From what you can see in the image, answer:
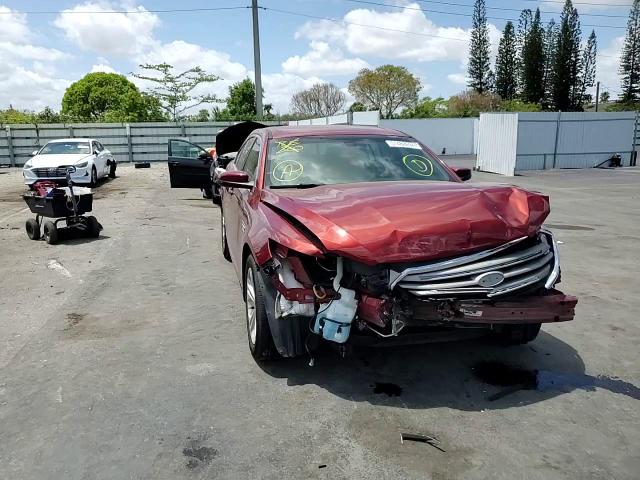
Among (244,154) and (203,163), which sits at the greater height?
(244,154)

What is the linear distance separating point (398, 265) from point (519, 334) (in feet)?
5.25

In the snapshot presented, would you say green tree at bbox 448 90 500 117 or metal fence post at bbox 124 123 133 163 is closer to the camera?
metal fence post at bbox 124 123 133 163

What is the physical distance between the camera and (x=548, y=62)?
227 feet

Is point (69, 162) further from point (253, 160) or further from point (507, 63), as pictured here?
point (507, 63)

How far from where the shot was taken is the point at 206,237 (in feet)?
28.5

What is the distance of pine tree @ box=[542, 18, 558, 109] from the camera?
68.4 meters

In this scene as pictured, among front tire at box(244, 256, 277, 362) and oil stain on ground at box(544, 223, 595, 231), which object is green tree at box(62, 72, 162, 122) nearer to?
oil stain on ground at box(544, 223, 595, 231)

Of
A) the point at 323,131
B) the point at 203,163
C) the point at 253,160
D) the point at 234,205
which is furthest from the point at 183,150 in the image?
the point at 323,131

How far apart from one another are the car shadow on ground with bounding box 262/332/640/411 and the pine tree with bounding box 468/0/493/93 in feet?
234

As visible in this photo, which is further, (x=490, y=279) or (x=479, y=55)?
(x=479, y=55)

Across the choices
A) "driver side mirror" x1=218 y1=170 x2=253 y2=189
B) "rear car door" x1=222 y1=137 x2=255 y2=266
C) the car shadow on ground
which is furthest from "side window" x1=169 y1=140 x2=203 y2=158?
the car shadow on ground

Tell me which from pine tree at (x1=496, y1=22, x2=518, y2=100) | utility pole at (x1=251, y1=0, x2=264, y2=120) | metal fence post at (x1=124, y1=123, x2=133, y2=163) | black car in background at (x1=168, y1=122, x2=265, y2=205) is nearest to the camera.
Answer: black car in background at (x1=168, y1=122, x2=265, y2=205)

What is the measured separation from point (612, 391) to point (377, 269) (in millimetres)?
1841

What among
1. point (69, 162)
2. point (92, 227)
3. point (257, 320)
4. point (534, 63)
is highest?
point (534, 63)
